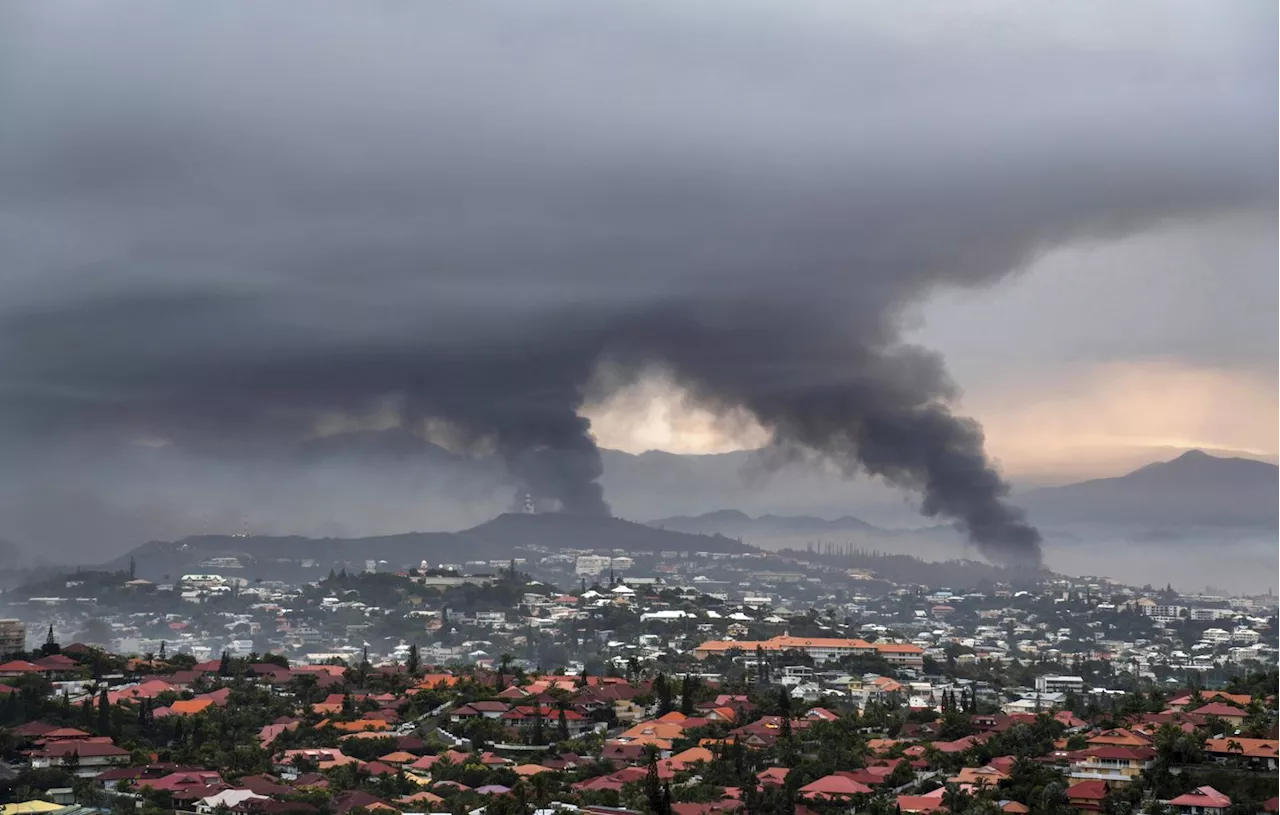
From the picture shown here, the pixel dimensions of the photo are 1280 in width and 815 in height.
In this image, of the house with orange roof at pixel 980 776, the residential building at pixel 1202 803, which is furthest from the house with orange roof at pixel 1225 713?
the residential building at pixel 1202 803

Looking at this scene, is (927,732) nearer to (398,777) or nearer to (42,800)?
(398,777)

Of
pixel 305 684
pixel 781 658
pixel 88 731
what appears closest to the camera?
pixel 88 731

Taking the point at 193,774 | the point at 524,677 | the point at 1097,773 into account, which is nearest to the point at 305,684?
the point at 524,677

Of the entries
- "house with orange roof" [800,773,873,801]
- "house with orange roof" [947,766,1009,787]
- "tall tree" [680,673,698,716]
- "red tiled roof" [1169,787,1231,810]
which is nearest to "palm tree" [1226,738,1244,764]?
"red tiled roof" [1169,787,1231,810]

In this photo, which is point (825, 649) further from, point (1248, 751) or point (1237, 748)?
point (1248, 751)

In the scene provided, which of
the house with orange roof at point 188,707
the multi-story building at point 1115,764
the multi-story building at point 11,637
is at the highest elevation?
the multi-story building at point 11,637

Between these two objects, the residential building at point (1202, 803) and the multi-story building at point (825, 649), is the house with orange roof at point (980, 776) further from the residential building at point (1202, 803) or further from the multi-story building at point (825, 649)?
the multi-story building at point (825, 649)

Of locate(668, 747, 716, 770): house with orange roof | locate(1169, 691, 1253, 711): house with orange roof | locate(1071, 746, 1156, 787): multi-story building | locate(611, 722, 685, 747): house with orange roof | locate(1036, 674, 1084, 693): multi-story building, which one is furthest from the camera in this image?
locate(1036, 674, 1084, 693): multi-story building

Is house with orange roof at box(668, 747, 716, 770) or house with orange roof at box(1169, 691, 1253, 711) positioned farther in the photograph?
house with orange roof at box(1169, 691, 1253, 711)

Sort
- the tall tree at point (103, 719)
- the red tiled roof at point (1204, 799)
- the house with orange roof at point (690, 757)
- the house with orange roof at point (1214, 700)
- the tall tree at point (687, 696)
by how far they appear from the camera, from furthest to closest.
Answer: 1. the tall tree at point (687, 696)
2. the tall tree at point (103, 719)
3. the house with orange roof at point (1214, 700)
4. the house with orange roof at point (690, 757)
5. the red tiled roof at point (1204, 799)

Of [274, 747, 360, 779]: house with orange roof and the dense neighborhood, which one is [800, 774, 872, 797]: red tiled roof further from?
[274, 747, 360, 779]: house with orange roof

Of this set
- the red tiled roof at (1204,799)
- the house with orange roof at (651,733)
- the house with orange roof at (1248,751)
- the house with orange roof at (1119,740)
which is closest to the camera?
the red tiled roof at (1204,799)
